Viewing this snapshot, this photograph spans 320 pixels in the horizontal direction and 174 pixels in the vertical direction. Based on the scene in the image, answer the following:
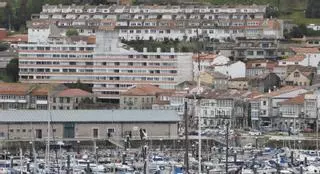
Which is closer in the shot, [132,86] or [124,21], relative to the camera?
[132,86]

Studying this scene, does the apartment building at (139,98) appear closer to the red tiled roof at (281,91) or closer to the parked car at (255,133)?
the red tiled roof at (281,91)

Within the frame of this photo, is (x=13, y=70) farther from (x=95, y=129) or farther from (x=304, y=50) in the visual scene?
(x=95, y=129)

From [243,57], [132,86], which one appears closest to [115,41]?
[132,86]

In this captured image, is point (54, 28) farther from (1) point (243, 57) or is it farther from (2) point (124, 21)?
(1) point (243, 57)

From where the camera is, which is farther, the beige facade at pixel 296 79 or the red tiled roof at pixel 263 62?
A: the red tiled roof at pixel 263 62

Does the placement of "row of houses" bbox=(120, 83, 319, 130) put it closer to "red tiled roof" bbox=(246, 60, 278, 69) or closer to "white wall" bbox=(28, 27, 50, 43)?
"red tiled roof" bbox=(246, 60, 278, 69)

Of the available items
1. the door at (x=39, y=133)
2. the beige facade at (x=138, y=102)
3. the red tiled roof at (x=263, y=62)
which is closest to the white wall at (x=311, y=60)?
the red tiled roof at (x=263, y=62)
